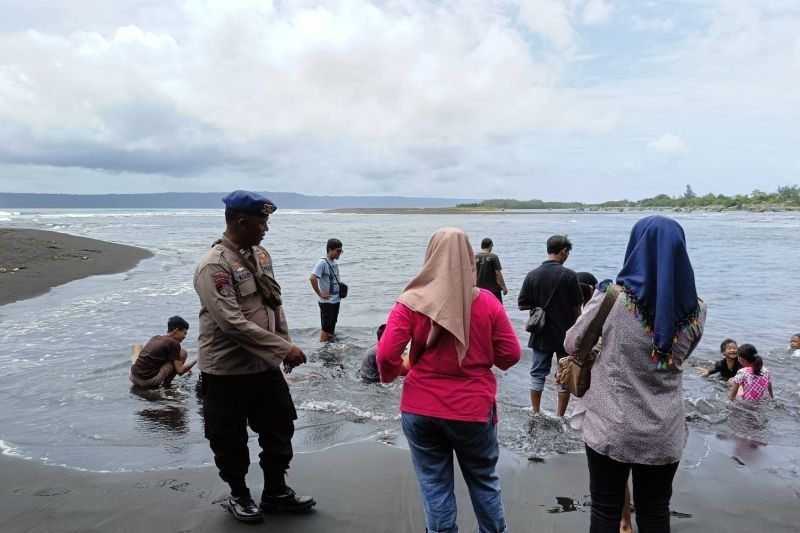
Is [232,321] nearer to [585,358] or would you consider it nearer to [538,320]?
[585,358]

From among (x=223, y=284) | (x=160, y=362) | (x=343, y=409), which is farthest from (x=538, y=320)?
(x=160, y=362)

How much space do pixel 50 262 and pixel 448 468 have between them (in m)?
21.1

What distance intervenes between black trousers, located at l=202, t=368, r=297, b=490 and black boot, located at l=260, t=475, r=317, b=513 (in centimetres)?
3

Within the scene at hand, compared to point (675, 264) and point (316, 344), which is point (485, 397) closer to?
point (675, 264)

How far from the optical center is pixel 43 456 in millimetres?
4934

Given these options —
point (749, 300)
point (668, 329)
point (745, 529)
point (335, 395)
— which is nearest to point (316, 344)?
point (335, 395)

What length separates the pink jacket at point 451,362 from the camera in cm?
281

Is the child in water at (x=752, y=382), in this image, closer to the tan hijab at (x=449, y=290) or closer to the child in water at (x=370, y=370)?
the child in water at (x=370, y=370)

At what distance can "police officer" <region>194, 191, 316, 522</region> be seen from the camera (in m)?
3.44

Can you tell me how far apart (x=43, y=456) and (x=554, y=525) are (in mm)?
4233

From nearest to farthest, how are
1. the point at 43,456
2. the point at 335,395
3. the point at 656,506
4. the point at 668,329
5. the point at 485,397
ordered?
the point at 668,329, the point at 656,506, the point at 485,397, the point at 43,456, the point at 335,395

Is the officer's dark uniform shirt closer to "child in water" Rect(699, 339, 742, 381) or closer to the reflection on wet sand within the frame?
the reflection on wet sand

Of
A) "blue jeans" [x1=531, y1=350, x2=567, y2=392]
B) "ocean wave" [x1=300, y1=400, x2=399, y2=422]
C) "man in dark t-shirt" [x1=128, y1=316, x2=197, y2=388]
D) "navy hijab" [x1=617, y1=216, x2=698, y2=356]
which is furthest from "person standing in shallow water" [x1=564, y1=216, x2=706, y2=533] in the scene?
"man in dark t-shirt" [x1=128, y1=316, x2=197, y2=388]

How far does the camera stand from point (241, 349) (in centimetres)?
356
